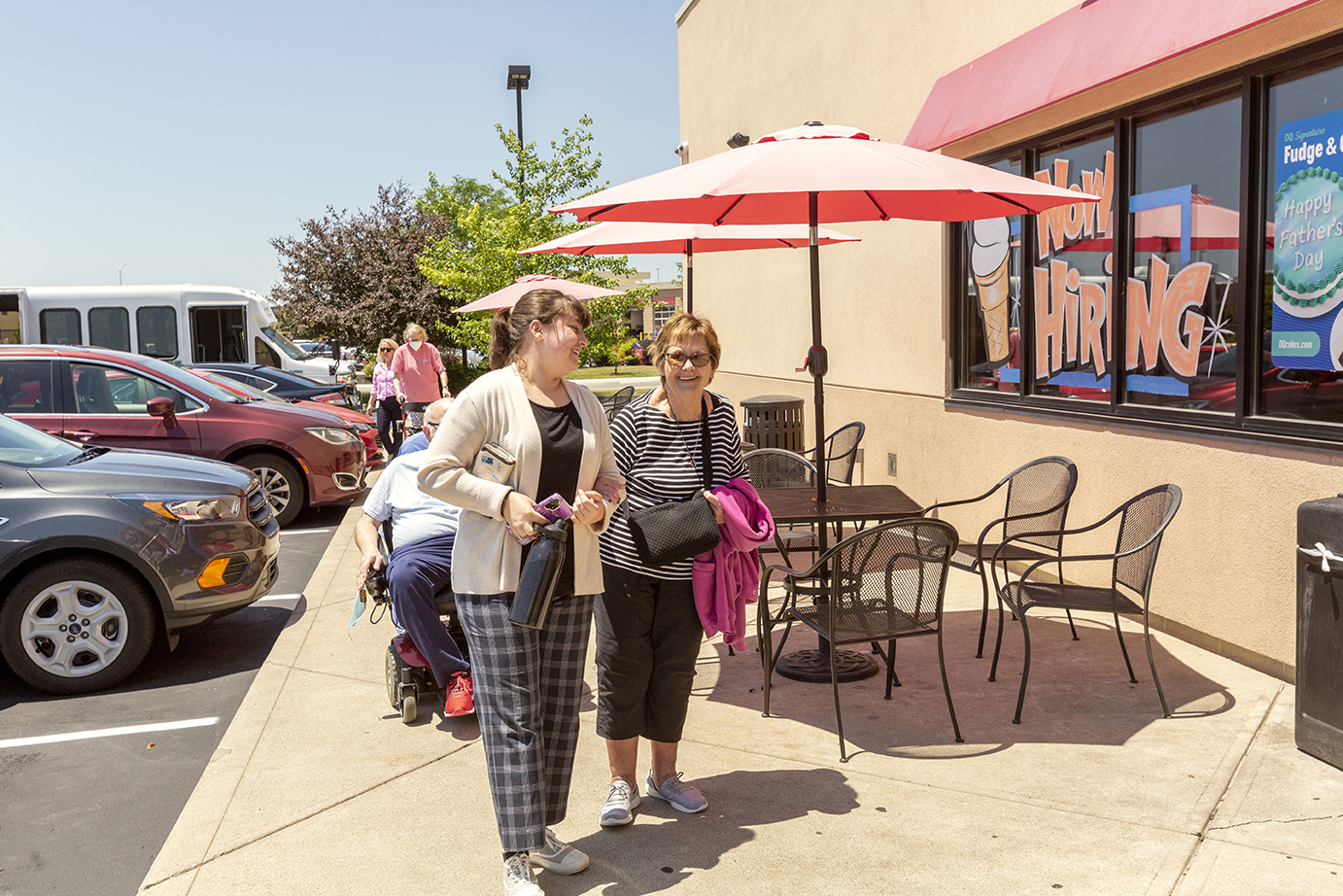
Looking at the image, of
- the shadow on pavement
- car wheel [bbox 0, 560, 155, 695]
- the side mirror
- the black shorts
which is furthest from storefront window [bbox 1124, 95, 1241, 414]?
the side mirror

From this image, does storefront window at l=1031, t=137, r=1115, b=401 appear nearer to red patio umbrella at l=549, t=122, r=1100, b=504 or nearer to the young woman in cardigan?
red patio umbrella at l=549, t=122, r=1100, b=504

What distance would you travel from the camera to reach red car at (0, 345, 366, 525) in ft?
29.6

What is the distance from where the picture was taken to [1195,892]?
10.8 ft

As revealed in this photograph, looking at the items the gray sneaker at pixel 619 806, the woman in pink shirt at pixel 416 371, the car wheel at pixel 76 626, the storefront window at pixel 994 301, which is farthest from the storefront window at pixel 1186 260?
the woman in pink shirt at pixel 416 371

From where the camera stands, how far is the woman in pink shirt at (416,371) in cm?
1312

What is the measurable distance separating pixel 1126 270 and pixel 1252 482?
1.77 meters

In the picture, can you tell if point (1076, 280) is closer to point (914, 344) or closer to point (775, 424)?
point (914, 344)

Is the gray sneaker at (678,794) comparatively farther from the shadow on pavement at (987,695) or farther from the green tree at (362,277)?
the green tree at (362,277)

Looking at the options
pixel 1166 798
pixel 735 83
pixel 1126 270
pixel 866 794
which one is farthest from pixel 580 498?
pixel 735 83

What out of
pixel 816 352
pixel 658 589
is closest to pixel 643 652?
pixel 658 589

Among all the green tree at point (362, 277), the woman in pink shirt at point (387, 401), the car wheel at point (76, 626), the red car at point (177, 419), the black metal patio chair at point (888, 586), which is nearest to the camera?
the black metal patio chair at point (888, 586)

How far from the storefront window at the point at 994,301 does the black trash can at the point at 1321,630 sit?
378 centimetres

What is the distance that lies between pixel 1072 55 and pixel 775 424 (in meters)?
4.03

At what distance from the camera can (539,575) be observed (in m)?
3.24
